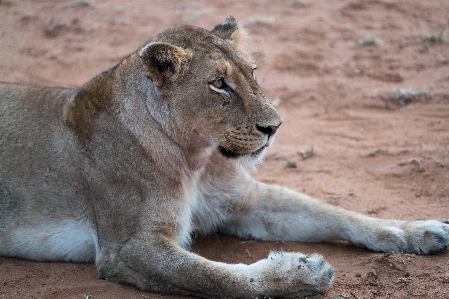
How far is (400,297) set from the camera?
3.84 meters

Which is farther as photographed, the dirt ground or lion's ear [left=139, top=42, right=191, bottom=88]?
the dirt ground

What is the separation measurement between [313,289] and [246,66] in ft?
5.39

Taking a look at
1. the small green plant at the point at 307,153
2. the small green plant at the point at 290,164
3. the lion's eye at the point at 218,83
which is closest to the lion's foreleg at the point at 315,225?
the lion's eye at the point at 218,83

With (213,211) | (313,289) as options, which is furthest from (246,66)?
(313,289)

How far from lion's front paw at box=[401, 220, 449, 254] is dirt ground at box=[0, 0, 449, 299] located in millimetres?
80

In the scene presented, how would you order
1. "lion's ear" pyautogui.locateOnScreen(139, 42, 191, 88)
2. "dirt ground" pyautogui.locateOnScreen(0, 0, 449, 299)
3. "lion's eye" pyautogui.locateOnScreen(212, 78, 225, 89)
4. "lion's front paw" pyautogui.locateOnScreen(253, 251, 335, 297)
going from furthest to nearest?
"dirt ground" pyautogui.locateOnScreen(0, 0, 449, 299), "lion's eye" pyautogui.locateOnScreen(212, 78, 225, 89), "lion's ear" pyautogui.locateOnScreen(139, 42, 191, 88), "lion's front paw" pyautogui.locateOnScreen(253, 251, 335, 297)

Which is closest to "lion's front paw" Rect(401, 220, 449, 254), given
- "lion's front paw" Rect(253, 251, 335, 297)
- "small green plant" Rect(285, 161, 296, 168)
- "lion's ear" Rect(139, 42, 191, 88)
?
"lion's front paw" Rect(253, 251, 335, 297)

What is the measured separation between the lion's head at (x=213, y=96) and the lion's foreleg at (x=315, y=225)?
979 mm

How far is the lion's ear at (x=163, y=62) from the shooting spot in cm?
395

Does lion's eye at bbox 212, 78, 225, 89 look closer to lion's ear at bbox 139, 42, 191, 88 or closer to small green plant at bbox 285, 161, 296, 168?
lion's ear at bbox 139, 42, 191, 88

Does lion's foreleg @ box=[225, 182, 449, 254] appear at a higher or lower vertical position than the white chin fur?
lower

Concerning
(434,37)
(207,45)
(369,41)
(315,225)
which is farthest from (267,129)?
(434,37)

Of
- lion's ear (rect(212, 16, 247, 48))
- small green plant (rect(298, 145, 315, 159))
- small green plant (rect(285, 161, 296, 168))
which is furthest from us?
small green plant (rect(298, 145, 315, 159))

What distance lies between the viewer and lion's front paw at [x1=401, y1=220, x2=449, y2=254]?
4.39m
